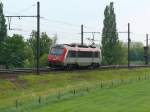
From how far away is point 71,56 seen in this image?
59.9 meters

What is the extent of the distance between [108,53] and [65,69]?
38.1 meters

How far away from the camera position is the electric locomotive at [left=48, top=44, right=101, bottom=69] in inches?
2304

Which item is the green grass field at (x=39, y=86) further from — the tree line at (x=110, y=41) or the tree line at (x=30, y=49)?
the tree line at (x=110, y=41)

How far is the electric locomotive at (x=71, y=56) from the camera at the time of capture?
58531 millimetres

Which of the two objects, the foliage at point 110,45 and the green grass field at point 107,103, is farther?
the foliage at point 110,45

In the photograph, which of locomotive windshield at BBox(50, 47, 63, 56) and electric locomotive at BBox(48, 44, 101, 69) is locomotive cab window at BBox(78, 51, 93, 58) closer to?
electric locomotive at BBox(48, 44, 101, 69)

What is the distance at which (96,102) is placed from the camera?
32.2 metres

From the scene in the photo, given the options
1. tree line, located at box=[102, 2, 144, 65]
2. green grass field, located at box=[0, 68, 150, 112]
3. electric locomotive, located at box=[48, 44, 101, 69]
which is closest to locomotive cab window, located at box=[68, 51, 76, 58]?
electric locomotive, located at box=[48, 44, 101, 69]

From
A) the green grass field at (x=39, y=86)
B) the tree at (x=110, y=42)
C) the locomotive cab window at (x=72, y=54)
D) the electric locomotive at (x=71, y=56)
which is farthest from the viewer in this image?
the tree at (x=110, y=42)

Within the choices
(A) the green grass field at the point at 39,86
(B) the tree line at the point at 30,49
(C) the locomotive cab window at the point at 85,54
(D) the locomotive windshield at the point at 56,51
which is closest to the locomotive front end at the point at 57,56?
(D) the locomotive windshield at the point at 56,51

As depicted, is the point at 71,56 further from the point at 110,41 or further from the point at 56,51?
the point at 110,41

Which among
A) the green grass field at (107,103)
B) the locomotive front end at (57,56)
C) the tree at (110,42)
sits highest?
the tree at (110,42)

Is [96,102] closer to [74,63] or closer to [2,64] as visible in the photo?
[74,63]

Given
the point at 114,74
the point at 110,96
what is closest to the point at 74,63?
the point at 114,74
